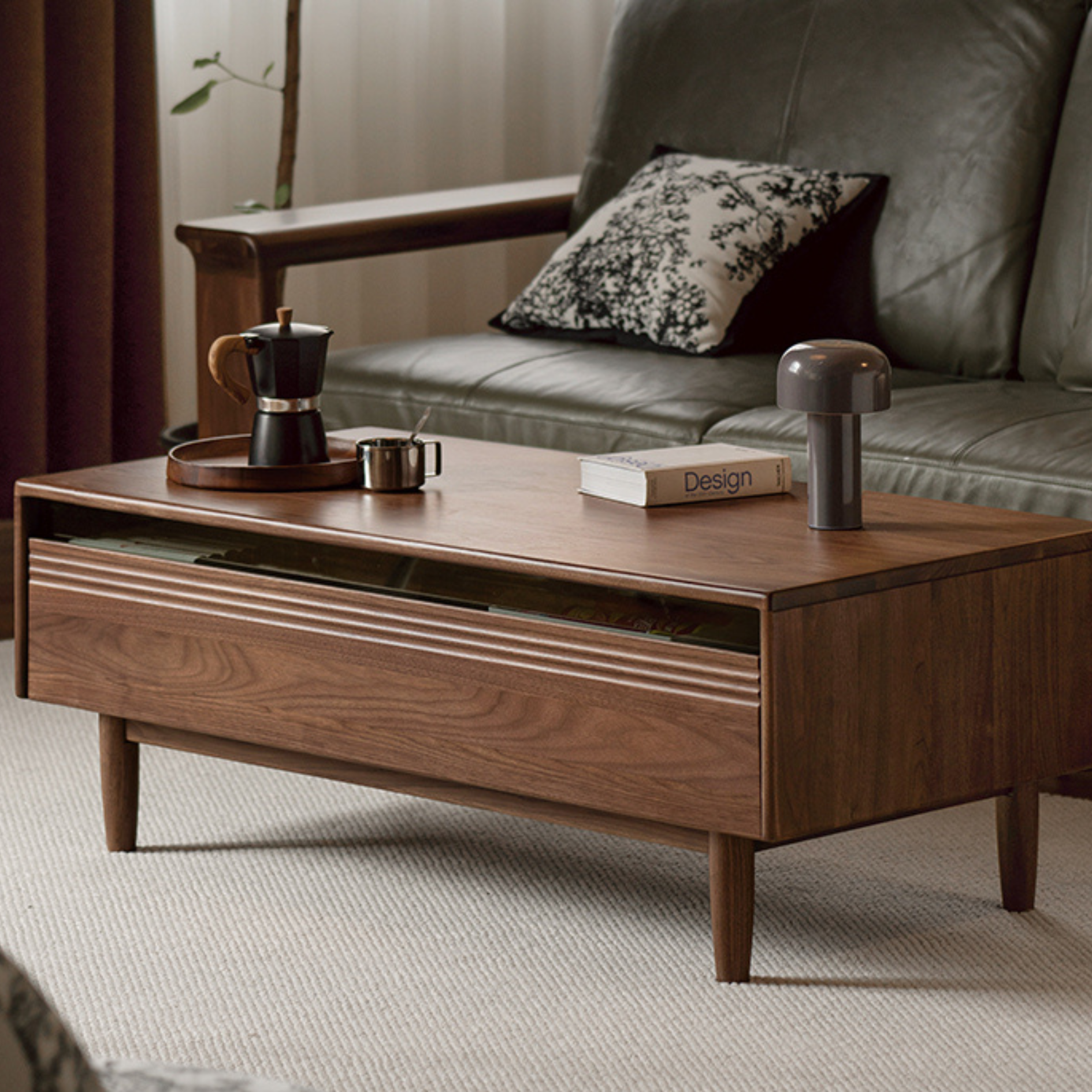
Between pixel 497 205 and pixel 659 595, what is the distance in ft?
4.93

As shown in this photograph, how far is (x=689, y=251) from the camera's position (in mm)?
2613

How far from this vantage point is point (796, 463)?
2150 mm

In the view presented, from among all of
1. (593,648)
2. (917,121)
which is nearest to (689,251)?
(917,121)

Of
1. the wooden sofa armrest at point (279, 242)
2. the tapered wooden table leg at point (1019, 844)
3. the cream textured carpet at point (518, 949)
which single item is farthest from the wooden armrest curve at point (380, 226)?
the tapered wooden table leg at point (1019, 844)

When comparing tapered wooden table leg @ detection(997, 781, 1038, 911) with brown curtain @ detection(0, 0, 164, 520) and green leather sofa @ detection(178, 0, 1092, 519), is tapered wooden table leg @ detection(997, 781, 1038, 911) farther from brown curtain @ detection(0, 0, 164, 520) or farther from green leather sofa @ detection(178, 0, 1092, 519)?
brown curtain @ detection(0, 0, 164, 520)

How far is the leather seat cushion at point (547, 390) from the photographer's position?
231 cm

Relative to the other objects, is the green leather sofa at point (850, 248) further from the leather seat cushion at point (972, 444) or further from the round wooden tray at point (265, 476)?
the round wooden tray at point (265, 476)

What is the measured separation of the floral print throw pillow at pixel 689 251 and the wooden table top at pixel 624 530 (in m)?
0.74

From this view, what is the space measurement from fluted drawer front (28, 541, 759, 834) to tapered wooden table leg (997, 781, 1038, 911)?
0.37 metres

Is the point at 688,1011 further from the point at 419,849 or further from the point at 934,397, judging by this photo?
the point at 934,397

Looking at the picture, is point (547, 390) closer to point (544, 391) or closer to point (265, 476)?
point (544, 391)

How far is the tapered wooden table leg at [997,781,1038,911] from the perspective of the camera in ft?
5.55

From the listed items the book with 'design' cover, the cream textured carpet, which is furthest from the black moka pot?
the cream textured carpet

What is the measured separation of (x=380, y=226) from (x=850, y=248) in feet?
2.26
